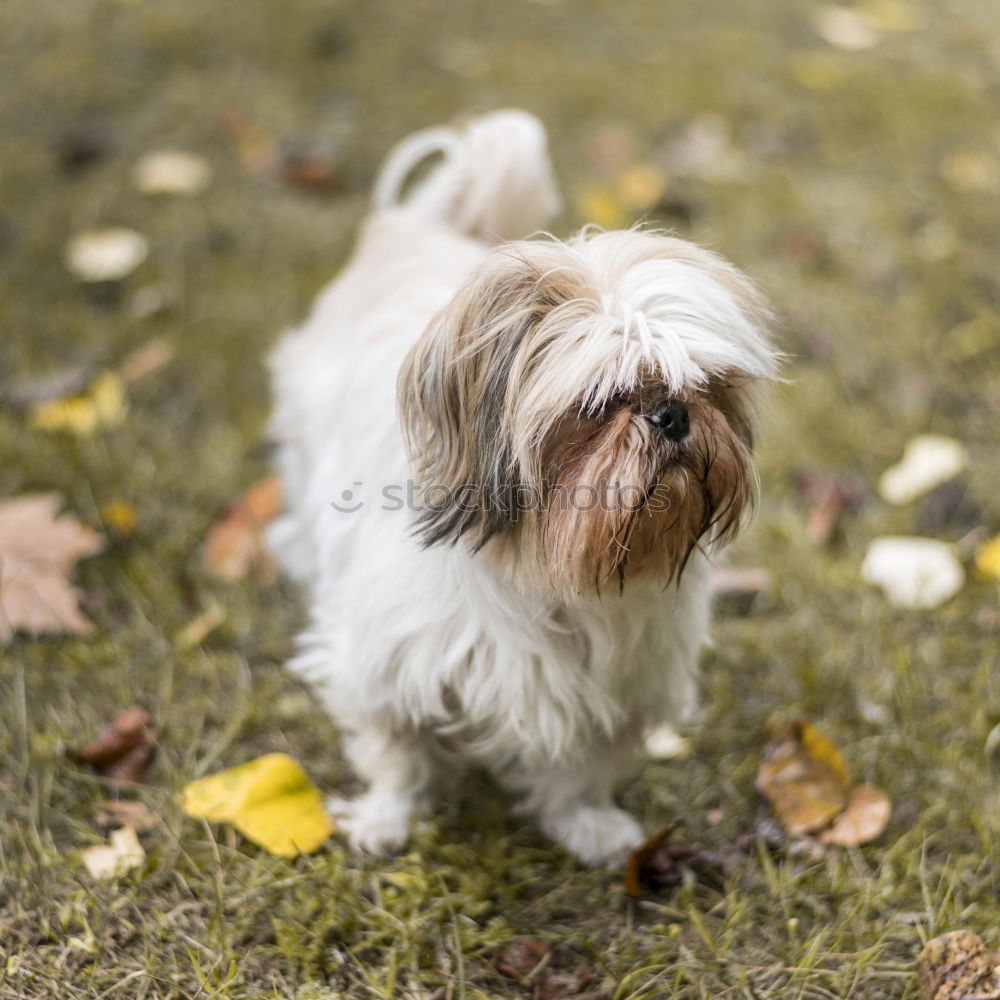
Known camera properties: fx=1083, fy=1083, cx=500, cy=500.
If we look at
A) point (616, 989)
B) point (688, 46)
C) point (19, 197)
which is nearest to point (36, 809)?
point (616, 989)

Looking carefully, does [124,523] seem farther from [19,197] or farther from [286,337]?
[19,197]

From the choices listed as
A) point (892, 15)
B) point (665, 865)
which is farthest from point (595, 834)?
point (892, 15)

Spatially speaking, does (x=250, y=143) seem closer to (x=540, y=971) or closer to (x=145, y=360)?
(x=145, y=360)

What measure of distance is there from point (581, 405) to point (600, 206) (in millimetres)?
2786

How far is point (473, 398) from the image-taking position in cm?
186

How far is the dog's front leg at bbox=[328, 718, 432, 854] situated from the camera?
7.86 ft

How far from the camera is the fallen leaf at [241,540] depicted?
3092mm

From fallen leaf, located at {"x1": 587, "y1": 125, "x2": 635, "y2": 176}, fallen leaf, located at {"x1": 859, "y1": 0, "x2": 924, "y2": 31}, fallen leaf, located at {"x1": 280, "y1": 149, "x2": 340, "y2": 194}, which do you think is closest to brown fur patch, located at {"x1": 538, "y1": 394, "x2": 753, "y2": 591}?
fallen leaf, located at {"x1": 280, "y1": 149, "x2": 340, "y2": 194}

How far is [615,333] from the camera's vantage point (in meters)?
1.79

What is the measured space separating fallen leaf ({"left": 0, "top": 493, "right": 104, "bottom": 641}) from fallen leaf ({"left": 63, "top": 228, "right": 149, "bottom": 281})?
1.29 m

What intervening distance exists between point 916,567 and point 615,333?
5.44ft

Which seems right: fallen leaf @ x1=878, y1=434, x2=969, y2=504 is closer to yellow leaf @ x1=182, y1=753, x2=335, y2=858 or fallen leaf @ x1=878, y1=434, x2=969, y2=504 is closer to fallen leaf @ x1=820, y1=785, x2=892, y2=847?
fallen leaf @ x1=820, y1=785, x2=892, y2=847

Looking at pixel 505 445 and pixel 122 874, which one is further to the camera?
pixel 122 874

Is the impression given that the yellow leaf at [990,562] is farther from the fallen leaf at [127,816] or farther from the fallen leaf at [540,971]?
the fallen leaf at [127,816]
